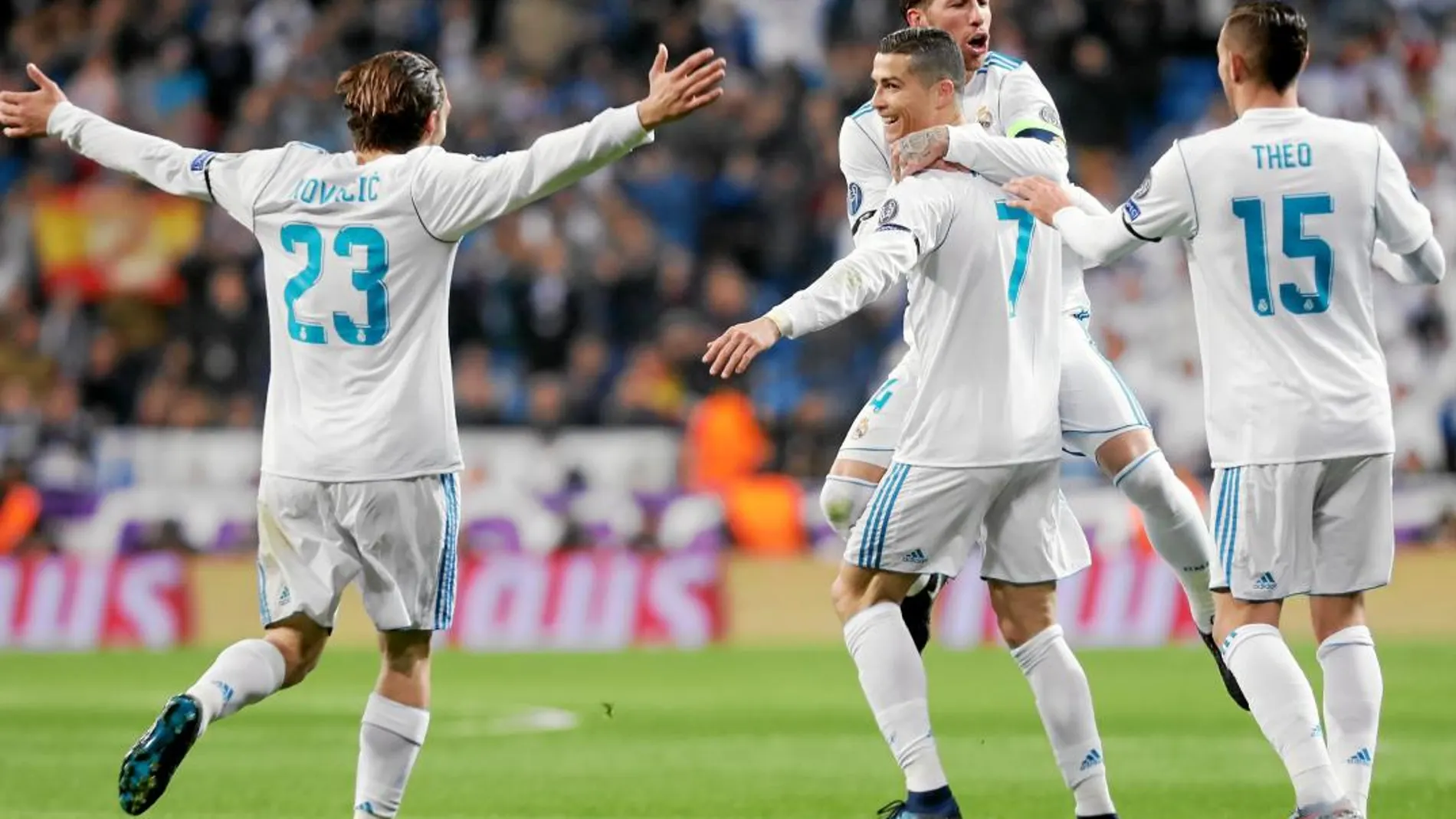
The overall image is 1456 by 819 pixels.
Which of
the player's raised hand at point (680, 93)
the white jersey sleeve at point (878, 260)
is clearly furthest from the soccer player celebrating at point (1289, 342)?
the player's raised hand at point (680, 93)

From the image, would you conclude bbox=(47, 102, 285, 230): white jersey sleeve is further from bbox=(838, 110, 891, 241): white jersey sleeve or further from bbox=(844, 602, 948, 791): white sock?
bbox=(844, 602, 948, 791): white sock

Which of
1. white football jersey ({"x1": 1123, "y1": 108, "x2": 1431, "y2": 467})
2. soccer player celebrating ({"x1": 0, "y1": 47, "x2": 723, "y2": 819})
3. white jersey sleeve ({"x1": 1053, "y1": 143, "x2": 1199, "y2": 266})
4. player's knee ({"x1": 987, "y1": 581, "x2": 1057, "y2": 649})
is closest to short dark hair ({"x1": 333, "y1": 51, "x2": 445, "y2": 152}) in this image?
soccer player celebrating ({"x1": 0, "y1": 47, "x2": 723, "y2": 819})

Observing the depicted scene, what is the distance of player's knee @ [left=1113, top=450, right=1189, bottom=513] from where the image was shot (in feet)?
22.8

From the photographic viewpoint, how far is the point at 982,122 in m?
6.98

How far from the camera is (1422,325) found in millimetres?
16875

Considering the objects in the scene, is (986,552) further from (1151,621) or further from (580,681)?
(1151,621)

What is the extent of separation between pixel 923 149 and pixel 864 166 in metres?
0.66

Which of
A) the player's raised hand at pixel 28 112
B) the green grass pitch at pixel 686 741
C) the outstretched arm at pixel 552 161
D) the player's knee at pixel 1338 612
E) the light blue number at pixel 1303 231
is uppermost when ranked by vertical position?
the player's raised hand at pixel 28 112

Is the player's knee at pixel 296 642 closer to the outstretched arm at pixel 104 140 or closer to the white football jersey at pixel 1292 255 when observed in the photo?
the outstretched arm at pixel 104 140

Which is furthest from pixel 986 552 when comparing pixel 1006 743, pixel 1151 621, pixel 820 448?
pixel 820 448

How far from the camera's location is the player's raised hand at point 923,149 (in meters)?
6.37

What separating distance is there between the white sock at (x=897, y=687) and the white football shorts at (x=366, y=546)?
4.02 feet

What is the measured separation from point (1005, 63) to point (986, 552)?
1663mm

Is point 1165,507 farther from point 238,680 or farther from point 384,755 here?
point 238,680
